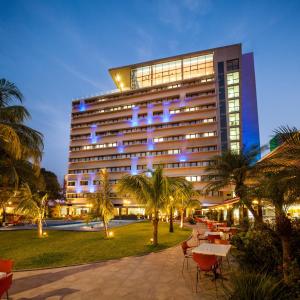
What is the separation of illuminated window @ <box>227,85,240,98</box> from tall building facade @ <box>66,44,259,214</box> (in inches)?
9.0

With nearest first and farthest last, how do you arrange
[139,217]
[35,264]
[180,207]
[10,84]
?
[35,264], [10,84], [180,207], [139,217]

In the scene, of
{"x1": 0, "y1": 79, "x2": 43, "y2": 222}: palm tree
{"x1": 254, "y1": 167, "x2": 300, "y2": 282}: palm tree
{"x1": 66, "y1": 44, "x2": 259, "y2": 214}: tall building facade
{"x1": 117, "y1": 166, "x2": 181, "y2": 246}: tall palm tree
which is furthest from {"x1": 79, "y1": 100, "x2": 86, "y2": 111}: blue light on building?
{"x1": 254, "y1": 167, "x2": 300, "y2": 282}: palm tree

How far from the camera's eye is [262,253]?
293 inches

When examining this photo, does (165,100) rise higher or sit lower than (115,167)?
higher

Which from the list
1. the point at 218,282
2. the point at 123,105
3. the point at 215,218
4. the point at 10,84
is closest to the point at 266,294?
the point at 218,282

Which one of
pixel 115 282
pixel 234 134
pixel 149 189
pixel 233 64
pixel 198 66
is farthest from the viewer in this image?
pixel 198 66

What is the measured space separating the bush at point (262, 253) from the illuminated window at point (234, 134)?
54405 mm

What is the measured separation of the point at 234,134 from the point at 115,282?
5734cm

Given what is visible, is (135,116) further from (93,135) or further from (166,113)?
(93,135)

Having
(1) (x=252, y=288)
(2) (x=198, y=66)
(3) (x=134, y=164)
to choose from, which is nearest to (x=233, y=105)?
(2) (x=198, y=66)

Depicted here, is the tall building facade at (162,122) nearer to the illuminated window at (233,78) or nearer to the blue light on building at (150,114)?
the illuminated window at (233,78)

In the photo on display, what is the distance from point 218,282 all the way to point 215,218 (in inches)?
1318

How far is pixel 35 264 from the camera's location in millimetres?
9383

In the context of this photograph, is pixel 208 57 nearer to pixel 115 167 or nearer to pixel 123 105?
pixel 123 105
